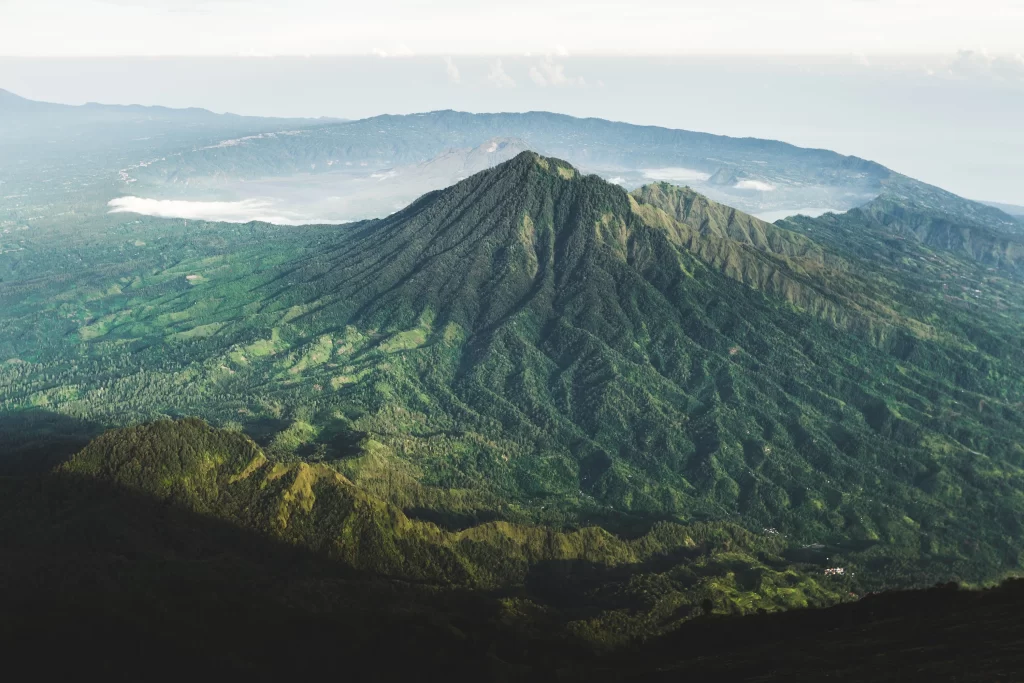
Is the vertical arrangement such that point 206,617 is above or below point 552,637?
above

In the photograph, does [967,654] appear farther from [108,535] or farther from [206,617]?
[108,535]

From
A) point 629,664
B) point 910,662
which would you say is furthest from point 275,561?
point 910,662

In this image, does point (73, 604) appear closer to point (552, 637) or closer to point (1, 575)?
point (1, 575)

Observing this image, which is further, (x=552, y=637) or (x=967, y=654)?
(x=552, y=637)

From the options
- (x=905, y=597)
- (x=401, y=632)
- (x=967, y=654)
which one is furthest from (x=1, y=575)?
(x=905, y=597)

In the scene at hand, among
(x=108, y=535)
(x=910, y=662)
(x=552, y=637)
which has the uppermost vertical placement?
(x=910, y=662)

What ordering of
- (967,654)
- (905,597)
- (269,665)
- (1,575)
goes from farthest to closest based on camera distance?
1. (905,597)
2. (1,575)
3. (269,665)
4. (967,654)

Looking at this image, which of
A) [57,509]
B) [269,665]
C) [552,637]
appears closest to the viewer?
[269,665]

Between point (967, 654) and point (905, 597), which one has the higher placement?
point (967, 654)

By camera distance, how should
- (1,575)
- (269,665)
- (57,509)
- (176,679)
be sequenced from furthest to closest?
(57,509)
(1,575)
(269,665)
(176,679)
